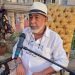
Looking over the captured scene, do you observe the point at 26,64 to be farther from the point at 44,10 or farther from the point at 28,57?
the point at 44,10

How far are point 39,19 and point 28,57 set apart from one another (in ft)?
1.08

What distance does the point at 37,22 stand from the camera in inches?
119

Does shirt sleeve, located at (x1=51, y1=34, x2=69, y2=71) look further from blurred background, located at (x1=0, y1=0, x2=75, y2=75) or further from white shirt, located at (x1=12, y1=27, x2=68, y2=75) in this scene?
blurred background, located at (x1=0, y1=0, x2=75, y2=75)

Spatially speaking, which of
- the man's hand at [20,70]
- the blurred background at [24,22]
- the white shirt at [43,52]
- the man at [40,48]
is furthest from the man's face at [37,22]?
the blurred background at [24,22]

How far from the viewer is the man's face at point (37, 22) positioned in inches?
118

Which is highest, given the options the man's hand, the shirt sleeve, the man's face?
the man's face

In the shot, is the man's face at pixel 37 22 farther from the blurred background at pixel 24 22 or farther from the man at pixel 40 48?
the blurred background at pixel 24 22

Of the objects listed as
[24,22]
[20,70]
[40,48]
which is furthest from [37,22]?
[24,22]

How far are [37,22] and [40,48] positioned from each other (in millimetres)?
225

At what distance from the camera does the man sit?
3.03 metres

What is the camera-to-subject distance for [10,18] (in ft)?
19.6

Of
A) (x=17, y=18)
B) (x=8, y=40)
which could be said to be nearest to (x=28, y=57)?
(x=8, y=40)

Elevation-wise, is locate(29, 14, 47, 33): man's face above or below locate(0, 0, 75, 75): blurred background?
above

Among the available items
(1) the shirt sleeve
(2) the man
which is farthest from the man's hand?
(1) the shirt sleeve
